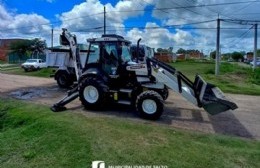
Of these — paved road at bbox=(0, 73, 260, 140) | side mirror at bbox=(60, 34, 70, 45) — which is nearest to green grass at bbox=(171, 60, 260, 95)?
paved road at bbox=(0, 73, 260, 140)

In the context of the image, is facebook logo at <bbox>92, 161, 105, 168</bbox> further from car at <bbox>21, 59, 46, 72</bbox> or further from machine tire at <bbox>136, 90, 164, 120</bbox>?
car at <bbox>21, 59, 46, 72</bbox>

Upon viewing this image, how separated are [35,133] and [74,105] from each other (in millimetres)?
3522

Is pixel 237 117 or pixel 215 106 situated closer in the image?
pixel 215 106

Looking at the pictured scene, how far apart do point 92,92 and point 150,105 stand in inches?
89.0

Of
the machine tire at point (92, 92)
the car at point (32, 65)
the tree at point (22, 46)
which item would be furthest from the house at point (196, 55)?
the machine tire at point (92, 92)

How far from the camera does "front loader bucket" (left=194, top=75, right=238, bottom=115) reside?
8.48 m

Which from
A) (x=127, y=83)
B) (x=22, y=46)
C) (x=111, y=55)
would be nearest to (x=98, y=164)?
(x=127, y=83)

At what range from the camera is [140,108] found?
9.15 m

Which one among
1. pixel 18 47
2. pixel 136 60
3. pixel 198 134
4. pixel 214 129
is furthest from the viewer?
pixel 18 47

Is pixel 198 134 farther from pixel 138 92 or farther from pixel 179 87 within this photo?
pixel 138 92

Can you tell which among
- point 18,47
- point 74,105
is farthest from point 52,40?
point 74,105

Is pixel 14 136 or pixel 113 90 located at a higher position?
pixel 113 90

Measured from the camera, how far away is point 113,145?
6.40 metres

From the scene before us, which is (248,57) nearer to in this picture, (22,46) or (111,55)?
(22,46)
